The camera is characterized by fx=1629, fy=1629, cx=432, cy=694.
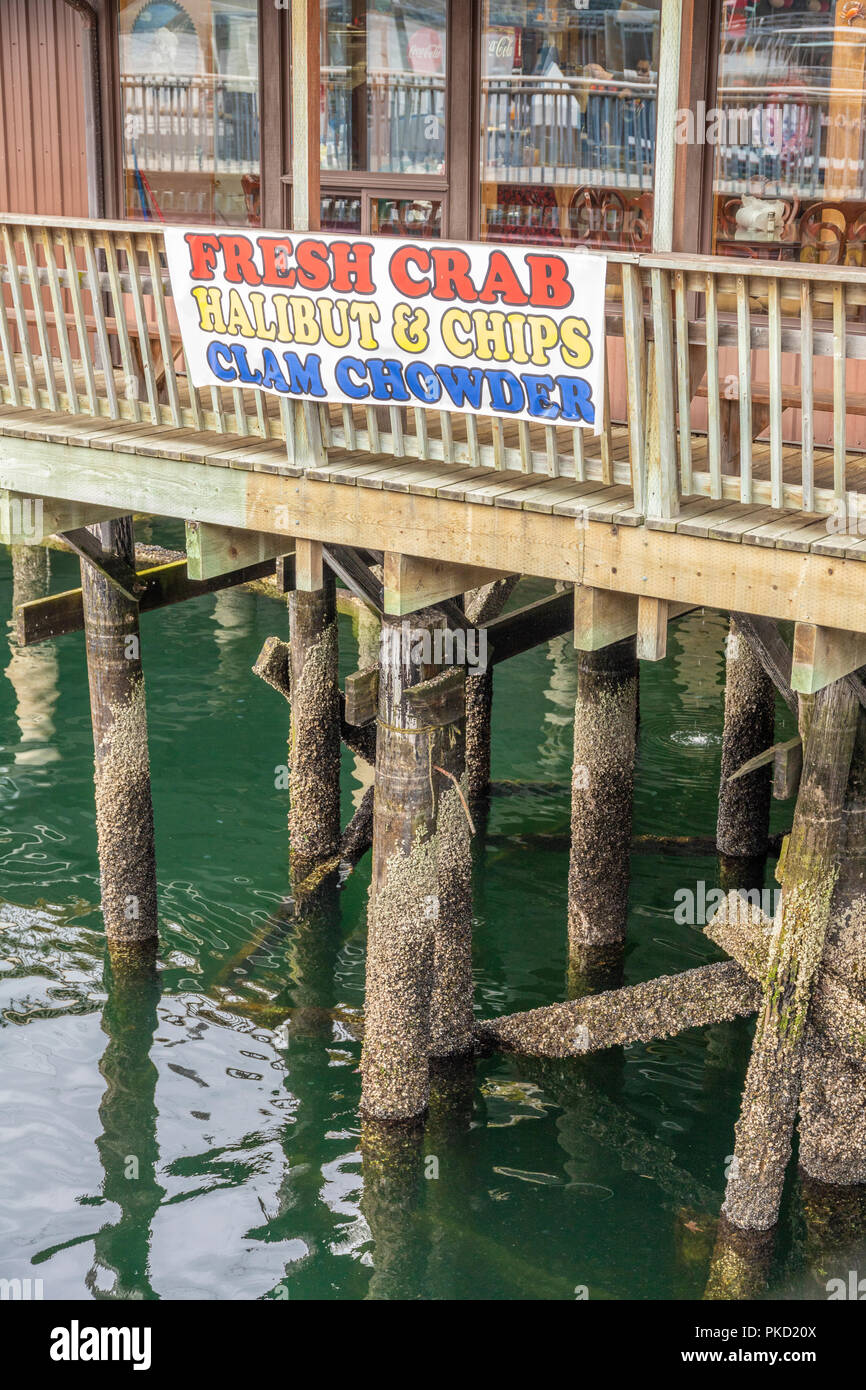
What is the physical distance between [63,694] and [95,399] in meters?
8.48

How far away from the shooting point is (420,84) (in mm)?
9297

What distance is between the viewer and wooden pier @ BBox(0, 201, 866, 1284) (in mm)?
6648

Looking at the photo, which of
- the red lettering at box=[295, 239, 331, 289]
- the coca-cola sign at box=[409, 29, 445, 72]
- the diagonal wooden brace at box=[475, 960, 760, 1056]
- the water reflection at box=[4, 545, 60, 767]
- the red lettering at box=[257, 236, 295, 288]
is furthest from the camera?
the water reflection at box=[4, 545, 60, 767]

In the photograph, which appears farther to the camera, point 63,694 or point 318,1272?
point 63,694

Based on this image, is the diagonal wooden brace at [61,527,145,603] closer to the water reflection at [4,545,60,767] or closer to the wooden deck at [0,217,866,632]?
the wooden deck at [0,217,866,632]

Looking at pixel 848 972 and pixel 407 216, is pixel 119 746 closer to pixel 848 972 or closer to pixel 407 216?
pixel 407 216

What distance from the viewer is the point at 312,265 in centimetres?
746

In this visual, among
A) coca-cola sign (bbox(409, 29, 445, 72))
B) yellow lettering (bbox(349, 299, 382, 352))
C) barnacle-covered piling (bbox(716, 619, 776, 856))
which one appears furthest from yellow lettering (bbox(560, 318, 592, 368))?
Result: barnacle-covered piling (bbox(716, 619, 776, 856))

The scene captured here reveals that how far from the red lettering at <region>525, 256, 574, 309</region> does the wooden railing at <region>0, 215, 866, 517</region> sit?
0.24 metres

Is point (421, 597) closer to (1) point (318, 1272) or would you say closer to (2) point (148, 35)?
(1) point (318, 1272)

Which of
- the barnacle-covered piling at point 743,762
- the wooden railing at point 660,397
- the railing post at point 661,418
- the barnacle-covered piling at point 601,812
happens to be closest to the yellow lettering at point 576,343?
the wooden railing at point 660,397

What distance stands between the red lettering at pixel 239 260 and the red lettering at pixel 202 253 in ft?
0.21

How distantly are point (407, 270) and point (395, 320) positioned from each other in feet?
0.78
